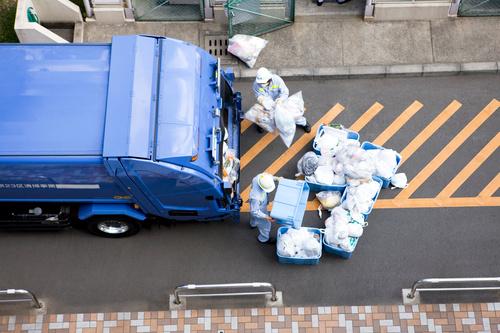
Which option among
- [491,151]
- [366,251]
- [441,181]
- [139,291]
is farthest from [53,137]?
[491,151]

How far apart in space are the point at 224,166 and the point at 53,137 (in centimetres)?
253

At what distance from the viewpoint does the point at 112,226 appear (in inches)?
400

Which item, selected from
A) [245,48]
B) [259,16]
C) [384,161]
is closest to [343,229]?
[384,161]

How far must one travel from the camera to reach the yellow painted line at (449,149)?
1088cm

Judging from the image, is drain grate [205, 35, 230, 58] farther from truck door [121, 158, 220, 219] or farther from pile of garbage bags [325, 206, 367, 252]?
pile of garbage bags [325, 206, 367, 252]

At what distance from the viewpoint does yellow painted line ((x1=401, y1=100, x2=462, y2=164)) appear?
36.8ft

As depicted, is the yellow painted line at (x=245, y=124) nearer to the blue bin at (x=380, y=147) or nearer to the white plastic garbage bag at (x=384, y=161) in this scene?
the blue bin at (x=380, y=147)

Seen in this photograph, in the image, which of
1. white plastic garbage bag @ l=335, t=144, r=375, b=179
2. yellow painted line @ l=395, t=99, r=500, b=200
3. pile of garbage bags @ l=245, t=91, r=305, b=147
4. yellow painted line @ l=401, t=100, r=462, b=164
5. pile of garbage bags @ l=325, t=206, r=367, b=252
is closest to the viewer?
pile of garbage bags @ l=325, t=206, r=367, b=252

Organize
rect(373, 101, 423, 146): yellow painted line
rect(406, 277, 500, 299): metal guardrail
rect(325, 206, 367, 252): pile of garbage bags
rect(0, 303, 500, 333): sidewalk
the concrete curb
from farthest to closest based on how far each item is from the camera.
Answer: the concrete curb, rect(373, 101, 423, 146): yellow painted line, rect(325, 206, 367, 252): pile of garbage bags, rect(0, 303, 500, 333): sidewalk, rect(406, 277, 500, 299): metal guardrail

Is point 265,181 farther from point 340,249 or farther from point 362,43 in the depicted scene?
point 362,43

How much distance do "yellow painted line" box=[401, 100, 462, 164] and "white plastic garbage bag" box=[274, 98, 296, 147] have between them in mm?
2132

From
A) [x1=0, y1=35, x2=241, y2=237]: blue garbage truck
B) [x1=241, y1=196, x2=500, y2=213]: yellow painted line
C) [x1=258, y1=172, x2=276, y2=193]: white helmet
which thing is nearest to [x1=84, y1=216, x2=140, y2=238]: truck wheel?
[x1=0, y1=35, x2=241, y2=237]: blue garbage truck

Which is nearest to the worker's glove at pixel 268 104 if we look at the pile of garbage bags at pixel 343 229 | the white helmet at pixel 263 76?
the white helmet at pixel 263 76

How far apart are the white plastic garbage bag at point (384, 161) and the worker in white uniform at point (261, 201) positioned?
1.84 meters
